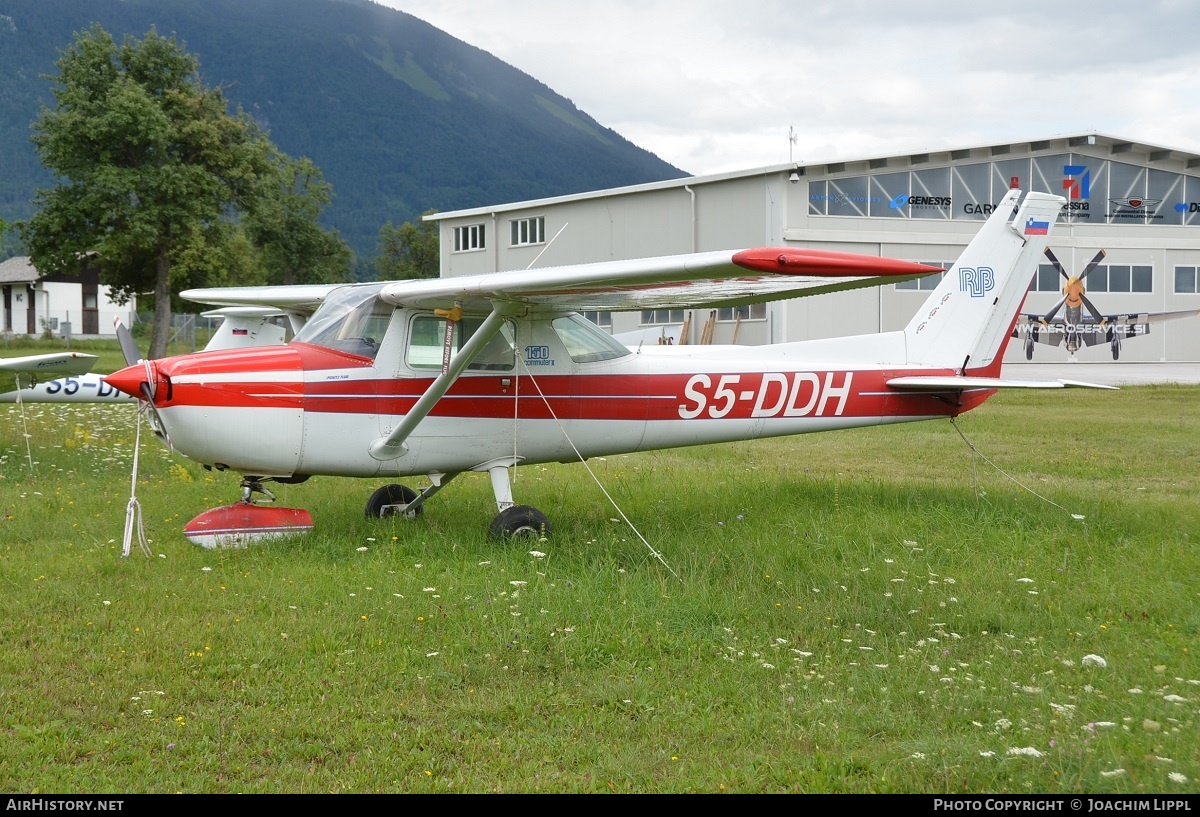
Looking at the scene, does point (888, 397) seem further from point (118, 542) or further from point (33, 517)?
point (33, 517)

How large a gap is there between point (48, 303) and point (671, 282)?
2881 inches

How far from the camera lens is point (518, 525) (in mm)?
7832

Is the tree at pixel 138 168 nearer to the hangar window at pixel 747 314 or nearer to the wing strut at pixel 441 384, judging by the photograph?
the hangar window at pixel 747 314

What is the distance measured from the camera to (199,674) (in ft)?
16.2

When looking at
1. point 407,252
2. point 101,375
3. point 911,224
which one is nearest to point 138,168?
point 101,375

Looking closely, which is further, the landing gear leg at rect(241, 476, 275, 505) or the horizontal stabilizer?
the horizontal stabilizer

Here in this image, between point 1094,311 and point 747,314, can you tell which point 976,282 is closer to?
point 747,314

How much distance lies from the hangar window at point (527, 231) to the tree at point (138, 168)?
8.77 meters

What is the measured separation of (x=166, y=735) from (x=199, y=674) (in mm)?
776

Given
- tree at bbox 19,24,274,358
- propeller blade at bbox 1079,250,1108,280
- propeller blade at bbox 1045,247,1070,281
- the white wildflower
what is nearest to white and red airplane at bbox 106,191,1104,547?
the white wildflower

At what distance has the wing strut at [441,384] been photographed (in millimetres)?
7465

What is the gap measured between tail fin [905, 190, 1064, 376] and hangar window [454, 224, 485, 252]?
101 ft

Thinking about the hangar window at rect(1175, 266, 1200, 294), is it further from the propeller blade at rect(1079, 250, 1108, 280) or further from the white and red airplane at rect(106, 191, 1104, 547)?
the white and red airplane at rect(106, 191, 1104, 547)

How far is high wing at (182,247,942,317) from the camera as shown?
5.75 m
